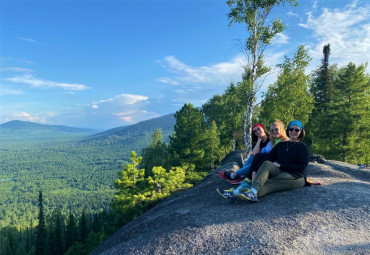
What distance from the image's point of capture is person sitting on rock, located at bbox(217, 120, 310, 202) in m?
7.24

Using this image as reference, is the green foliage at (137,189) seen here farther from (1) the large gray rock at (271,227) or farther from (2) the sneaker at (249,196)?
(2) the sneaker at (249,196)

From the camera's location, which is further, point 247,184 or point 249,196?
point 247,184

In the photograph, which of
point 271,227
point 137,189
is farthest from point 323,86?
point 271,227

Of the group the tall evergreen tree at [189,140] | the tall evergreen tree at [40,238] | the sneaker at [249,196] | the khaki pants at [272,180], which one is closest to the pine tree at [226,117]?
the tall evergreen tree at [189,140]

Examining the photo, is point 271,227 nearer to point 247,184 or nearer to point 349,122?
point 247,184

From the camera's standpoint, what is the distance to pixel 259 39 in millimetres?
18766

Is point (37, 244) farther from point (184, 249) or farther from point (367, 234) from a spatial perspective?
point (367, 234)

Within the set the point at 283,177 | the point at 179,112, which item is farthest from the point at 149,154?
the point at 283,177

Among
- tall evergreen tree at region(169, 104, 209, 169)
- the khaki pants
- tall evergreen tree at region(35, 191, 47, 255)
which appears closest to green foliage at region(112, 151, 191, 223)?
tall evergreen tree at region(169, 104, 209, 169)

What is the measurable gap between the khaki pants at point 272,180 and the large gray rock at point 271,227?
24cm

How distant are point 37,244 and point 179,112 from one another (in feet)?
143

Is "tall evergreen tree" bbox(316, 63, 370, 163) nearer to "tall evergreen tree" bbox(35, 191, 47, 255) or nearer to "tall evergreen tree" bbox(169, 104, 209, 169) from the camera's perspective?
"tall evergreen tree" bbox(169, 104, 209, 169)

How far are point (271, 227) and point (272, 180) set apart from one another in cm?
208

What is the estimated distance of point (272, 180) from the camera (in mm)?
7633
